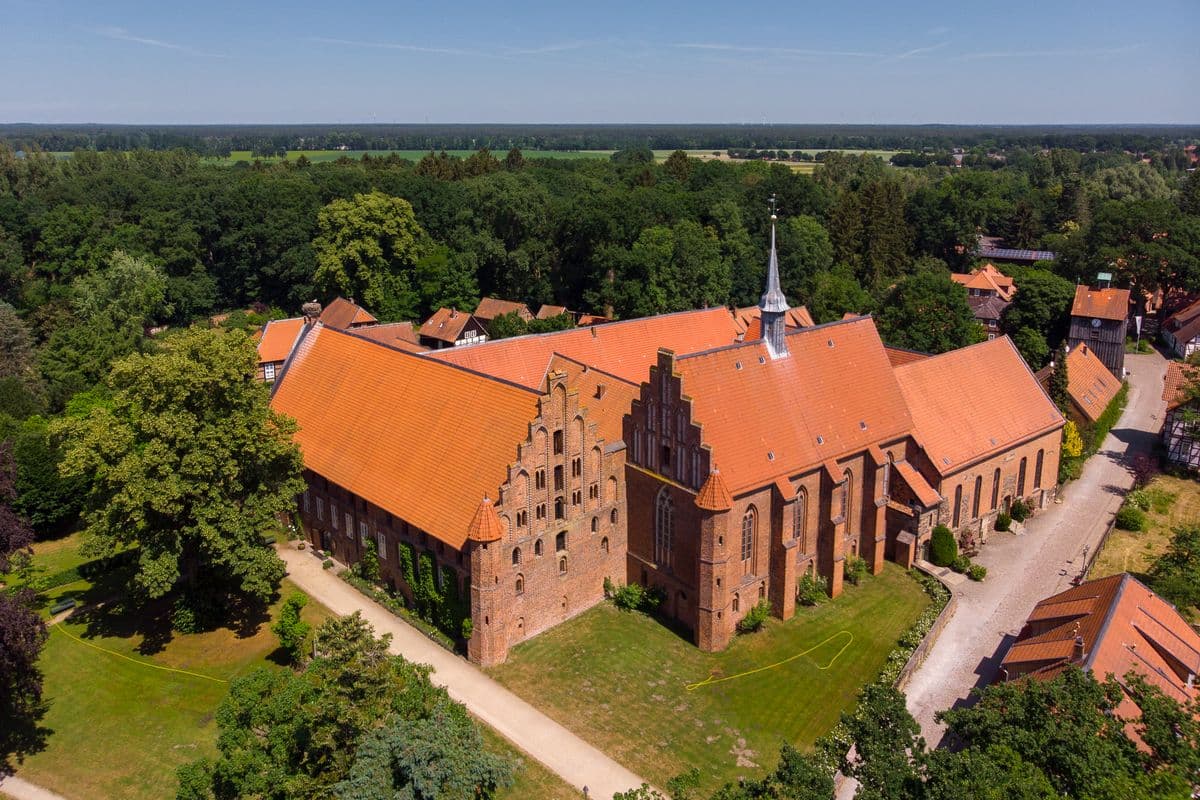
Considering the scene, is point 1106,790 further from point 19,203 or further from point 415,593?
point 19,203

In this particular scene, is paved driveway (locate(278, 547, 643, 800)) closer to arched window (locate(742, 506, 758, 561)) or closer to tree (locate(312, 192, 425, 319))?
arched window (locate(742, 506, 758, 561))

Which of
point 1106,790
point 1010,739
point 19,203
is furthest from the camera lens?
point 19,203

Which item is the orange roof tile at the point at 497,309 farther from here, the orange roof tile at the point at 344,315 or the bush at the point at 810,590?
the bush at the point at 810,590

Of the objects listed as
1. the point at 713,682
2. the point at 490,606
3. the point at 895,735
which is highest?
the point at 895,735

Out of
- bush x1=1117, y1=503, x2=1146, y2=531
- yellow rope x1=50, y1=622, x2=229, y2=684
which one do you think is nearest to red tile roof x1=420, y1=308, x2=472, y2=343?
yellow rope x1=50, y1=622, x2=229, y2=684

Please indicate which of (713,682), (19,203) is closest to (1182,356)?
(713,682)

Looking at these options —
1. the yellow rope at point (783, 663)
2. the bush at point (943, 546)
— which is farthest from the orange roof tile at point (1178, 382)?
the yellow rope at point (783, 663)
